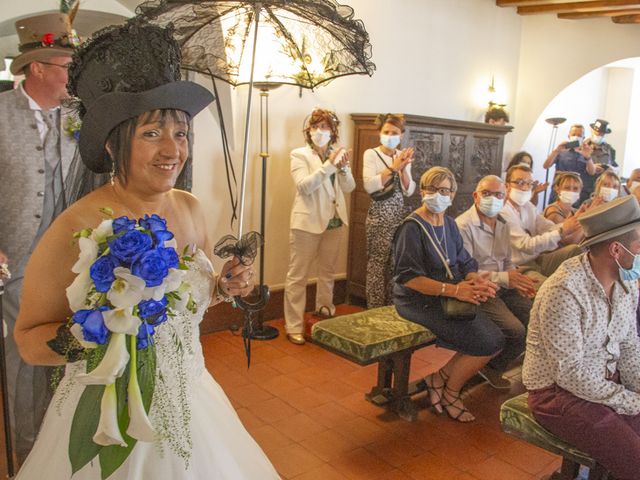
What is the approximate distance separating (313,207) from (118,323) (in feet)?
11.6

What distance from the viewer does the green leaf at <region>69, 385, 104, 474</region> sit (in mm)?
1253

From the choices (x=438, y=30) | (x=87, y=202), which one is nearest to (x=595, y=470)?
(x=87, y=202)

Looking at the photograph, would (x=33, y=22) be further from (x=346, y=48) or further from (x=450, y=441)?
(x=450, y=441)

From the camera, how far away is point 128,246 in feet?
3.88

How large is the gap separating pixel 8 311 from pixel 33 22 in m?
1.32

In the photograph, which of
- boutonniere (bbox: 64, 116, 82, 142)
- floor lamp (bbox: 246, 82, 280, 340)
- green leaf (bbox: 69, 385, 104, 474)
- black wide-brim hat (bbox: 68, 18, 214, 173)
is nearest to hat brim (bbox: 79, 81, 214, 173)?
black wide-brim hat (bbox: 68, 18, 214, 173)

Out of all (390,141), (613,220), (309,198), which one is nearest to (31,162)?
(309,198)

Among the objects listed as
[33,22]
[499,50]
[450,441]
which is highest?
[499,50]

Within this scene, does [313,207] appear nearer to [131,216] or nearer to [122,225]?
[131,216]

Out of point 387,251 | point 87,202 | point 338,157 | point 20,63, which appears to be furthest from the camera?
point 387,251

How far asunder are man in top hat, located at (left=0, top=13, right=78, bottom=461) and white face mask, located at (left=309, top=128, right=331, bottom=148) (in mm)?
2305

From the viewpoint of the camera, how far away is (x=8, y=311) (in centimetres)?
263

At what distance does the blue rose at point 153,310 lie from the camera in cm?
121

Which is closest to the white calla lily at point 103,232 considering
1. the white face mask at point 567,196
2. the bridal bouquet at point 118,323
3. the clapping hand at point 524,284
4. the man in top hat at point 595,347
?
the bridal bouquet at point 118,323
